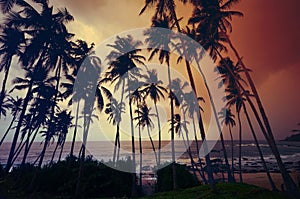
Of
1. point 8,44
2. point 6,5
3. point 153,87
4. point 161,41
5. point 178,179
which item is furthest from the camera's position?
point 153,87

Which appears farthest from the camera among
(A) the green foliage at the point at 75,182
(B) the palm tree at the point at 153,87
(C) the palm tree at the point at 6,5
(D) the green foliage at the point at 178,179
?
(B) the palm tree at the point at 153,87

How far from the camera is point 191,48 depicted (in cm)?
2206

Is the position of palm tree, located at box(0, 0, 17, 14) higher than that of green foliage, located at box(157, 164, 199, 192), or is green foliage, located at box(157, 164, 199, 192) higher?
palm tree, located at box(0, 0, 17, 14)

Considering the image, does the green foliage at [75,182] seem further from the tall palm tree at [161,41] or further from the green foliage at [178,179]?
the tall palm tree at [161,41]

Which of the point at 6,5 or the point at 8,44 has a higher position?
the point at 6,5

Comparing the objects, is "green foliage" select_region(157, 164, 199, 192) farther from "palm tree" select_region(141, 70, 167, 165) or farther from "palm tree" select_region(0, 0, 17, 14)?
"palm tree" select_region(0, 0, 17, 14)

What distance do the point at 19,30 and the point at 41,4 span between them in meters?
3.40

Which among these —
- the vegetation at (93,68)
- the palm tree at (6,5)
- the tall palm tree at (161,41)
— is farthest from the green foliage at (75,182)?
the palm tree at (6,5)

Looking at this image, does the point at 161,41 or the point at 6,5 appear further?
the point at 161,41

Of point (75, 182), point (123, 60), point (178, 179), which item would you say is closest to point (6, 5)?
point (123, 60)

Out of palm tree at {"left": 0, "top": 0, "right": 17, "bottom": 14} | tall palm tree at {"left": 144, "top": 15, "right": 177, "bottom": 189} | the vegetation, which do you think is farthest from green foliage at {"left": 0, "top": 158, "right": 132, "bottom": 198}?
palm tree at {"left": 0, "top": 0, "right": 17, "bottom": 14}

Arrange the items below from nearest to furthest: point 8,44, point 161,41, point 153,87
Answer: point 8,44 < point 161,41 < point 153,87

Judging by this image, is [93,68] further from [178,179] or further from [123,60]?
[178,179]

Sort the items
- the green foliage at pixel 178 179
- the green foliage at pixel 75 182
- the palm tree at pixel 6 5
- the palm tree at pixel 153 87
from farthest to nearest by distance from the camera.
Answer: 1. the palm tree at pixel 153 87
2. the green foliage at pixel 178 179
3. the green foliage at pixel 75 182
4. the palm tree at pixel 6 5
